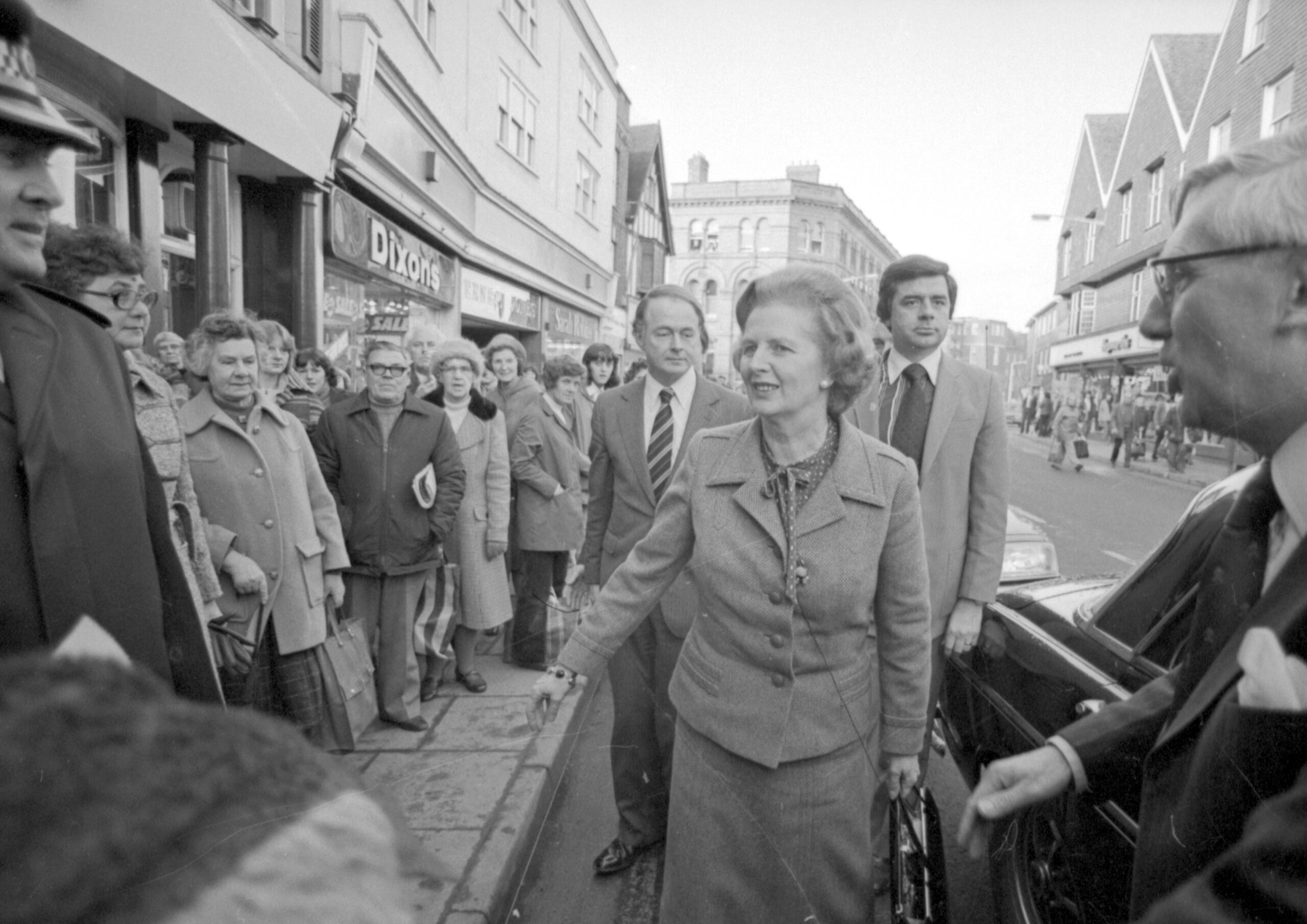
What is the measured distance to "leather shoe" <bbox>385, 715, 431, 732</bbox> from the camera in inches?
153

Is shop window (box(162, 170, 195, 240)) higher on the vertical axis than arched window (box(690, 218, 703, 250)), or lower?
lower

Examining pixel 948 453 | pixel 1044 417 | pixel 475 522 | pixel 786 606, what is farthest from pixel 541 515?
pixel 1044 417

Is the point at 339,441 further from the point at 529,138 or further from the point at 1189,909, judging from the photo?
the point at 529,138

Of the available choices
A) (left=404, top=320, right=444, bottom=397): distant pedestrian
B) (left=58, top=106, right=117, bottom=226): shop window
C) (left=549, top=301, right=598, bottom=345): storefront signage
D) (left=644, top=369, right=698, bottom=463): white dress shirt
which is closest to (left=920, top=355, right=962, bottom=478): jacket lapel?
(left=644, top=369, right=698, bottom=463): white dress shirt

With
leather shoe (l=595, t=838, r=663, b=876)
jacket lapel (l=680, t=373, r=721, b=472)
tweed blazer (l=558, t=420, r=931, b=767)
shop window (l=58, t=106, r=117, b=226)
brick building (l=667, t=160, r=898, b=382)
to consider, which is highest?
brick building (l=667, t=160, r=898, b=382)

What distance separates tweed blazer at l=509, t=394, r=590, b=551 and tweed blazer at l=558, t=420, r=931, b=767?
288cm

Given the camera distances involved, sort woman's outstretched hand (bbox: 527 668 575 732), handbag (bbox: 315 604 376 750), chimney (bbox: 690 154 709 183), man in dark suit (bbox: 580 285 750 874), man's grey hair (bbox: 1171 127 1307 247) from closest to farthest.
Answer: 1. man's grey hair (bbox: 1171 127 1307 247)
2. woman's outstretched hand (bbox: 527 668 575 732)
3. man in dark suit (bbox: 580 285 750 874)
4. handbag (bbox: 315 604 376 750)
5. chimney (bbox: 690 154 709 183)

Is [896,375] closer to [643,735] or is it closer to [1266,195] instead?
[643,735]

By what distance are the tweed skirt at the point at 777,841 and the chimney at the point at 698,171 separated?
3956 centimetres

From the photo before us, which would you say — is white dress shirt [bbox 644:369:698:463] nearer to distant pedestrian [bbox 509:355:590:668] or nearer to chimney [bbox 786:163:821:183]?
distant pedestrian [bbox 509:355:590:668]

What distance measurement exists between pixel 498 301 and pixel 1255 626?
15877 millimetres

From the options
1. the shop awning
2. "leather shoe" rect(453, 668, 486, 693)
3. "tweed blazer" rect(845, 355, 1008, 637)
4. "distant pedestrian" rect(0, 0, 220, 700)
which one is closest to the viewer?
"distant pedestrian" rect(0, 0, 220, 700)

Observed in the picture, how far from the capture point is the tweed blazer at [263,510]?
2.92 m

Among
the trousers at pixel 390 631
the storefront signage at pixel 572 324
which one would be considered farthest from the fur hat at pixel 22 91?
the storefront signage at pixel 572 324
